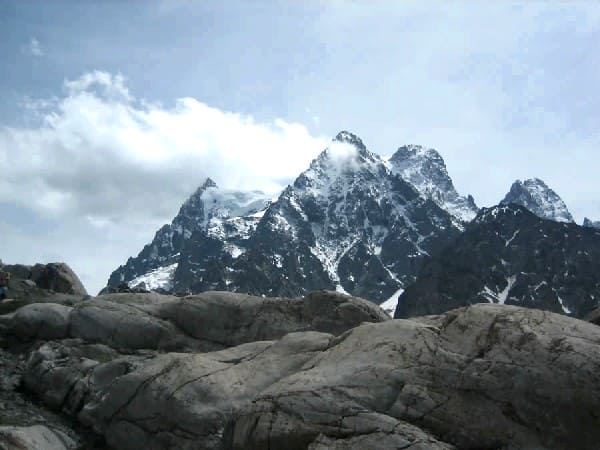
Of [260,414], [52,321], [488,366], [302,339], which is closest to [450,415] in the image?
[488,366]

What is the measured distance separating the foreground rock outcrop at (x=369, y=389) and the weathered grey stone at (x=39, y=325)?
474cm

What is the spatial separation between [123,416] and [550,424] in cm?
1459

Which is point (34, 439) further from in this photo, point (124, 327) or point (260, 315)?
point (260, 315)

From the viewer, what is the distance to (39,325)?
107 feet

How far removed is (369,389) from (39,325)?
21928 mm

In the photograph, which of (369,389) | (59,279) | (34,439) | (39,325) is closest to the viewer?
(369,389)

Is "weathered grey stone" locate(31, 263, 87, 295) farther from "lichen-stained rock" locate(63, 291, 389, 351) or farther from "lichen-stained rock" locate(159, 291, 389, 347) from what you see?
"lichen-stained rock" locate(159, 291, 389, 347)

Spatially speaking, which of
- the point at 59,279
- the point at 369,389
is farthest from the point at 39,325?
the point at 59,279

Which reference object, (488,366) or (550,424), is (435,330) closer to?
(488,366)

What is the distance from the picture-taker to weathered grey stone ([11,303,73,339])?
106 feet

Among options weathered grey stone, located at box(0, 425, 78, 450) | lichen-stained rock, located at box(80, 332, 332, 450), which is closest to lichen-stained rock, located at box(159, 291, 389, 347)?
lichen-stained rock, located at box(80, 332, 332, 450)

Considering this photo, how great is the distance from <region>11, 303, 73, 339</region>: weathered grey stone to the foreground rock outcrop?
4.74m

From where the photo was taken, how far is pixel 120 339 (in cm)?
3234

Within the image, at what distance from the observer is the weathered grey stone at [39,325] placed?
106 ft
